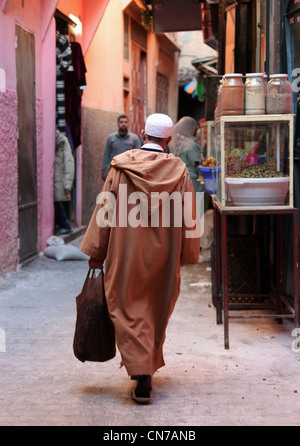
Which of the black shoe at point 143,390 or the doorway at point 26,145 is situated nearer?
the black shoe at point 143,390

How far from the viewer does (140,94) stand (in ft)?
56.4

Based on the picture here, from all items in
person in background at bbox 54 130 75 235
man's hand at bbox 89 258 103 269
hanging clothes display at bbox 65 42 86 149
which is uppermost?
hanging clothes display at bbox 65 42 86 149

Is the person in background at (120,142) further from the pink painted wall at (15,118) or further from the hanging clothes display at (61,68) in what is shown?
the pink painted wall at (15,118)

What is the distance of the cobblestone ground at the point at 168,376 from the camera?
11.8 feet

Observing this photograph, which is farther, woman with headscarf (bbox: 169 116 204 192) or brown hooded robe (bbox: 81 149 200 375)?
woman with headscarf (bbox: 169 116 204 192)

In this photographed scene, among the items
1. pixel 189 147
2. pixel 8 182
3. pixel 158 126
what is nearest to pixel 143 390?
pixel 158 126

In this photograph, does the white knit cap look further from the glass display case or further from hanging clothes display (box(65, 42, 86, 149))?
hanging clothes display (box(65, 42, 86, 149))

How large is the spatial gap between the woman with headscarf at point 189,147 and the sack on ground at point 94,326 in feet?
17.2

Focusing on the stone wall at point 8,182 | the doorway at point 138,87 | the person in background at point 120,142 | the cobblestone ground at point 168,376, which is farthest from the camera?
the doorway at point 138,87

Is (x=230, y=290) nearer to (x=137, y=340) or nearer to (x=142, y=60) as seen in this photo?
(x=137, y=340)

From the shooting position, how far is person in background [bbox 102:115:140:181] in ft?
32.7

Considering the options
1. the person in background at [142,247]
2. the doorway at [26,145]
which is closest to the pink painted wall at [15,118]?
the doorway at [26,145]

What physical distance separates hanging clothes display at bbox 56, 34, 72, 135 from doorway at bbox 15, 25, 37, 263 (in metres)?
1.21

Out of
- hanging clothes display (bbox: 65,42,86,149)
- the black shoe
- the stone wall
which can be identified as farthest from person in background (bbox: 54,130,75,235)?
the black shoe
